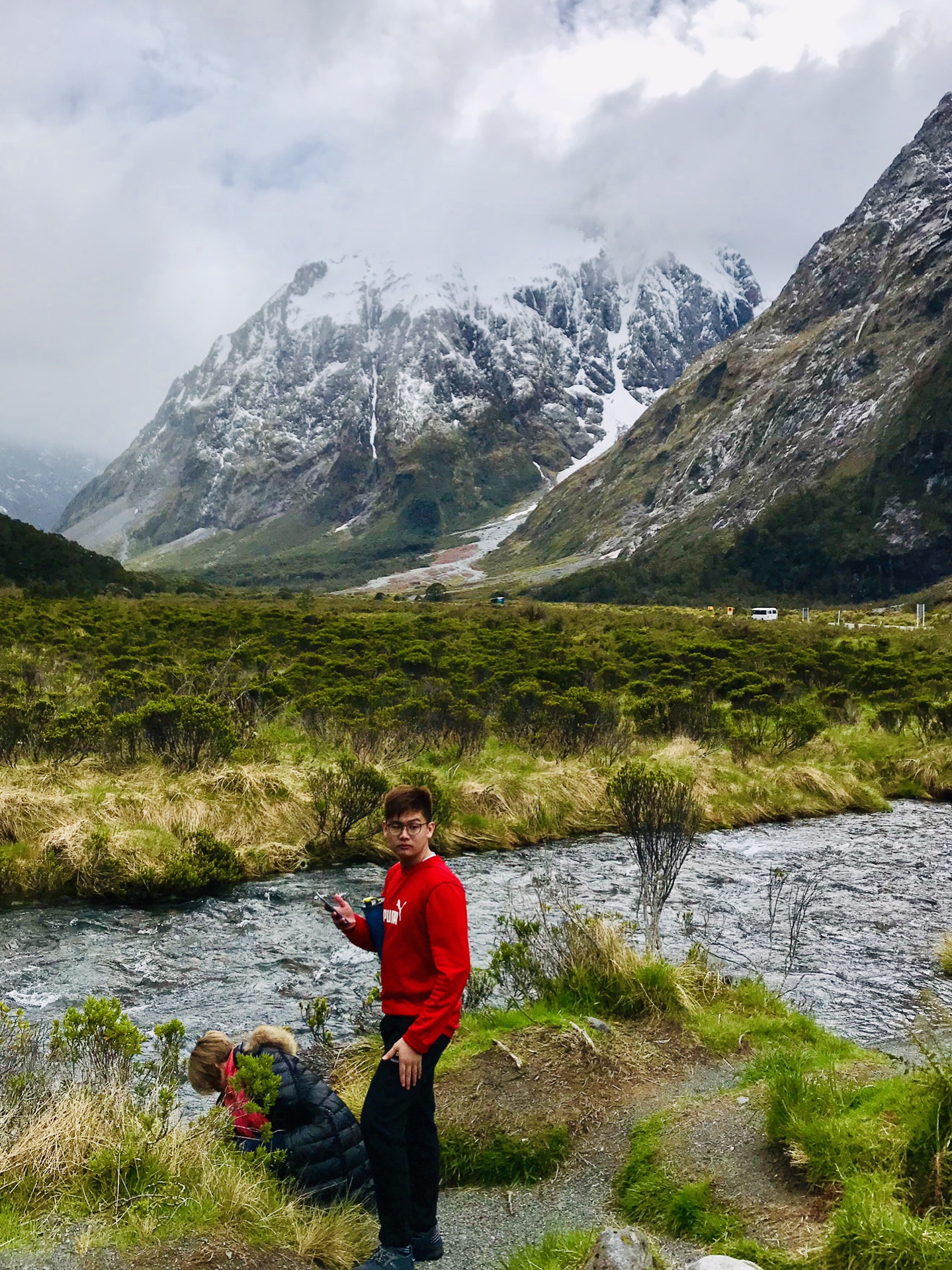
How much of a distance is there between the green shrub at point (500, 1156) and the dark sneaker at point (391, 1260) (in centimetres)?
125

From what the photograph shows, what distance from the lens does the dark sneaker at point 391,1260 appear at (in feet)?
14.4

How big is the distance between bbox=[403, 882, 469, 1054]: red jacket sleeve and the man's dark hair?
39 cm

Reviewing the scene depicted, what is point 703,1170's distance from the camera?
5.09m

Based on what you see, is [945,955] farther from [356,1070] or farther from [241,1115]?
[241,1115]

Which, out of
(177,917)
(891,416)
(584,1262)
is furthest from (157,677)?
(891,416)

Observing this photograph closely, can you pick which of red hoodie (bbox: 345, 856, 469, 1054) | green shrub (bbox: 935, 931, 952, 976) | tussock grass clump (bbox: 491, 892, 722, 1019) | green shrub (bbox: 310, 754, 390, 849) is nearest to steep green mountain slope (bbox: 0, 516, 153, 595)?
green shrub (bbox: 310, 754, 390, 849)

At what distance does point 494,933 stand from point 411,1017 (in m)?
5.81

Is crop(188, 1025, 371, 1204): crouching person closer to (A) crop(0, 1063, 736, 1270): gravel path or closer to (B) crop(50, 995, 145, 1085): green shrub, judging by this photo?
(A) crop(0, 1063, 736, 1270): gravel path

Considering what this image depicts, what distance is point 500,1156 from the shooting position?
18.7 feet

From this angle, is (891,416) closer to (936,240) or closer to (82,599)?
(936,240)

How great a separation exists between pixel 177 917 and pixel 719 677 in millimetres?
17220

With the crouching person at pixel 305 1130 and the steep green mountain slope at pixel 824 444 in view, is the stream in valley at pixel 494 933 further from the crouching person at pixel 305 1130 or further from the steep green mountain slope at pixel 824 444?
the steep green mountain slope at pixel 824 444

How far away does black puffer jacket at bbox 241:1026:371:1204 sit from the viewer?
4984mm

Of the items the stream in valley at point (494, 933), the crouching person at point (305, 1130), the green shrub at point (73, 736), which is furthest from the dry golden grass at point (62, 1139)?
the green shrub at point (73, 736)
